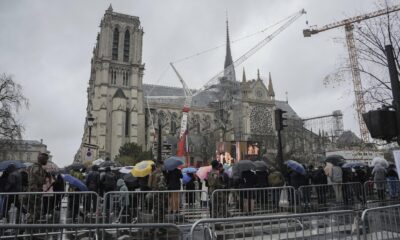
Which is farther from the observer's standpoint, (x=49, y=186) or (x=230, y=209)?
(x=230, y=209)

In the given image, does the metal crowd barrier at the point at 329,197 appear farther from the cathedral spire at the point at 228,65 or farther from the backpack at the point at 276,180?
the cathedral spire at the point at 228,65

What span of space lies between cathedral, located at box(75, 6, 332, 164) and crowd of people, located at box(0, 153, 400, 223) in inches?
1493

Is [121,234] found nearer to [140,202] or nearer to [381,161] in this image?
[140,202]

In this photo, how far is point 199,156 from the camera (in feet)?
207

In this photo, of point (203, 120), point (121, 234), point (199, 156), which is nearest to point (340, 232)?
point (121, 234)

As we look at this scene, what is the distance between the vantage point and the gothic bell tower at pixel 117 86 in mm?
57906

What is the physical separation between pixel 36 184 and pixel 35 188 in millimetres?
92

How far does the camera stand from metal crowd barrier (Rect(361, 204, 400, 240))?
5045mm


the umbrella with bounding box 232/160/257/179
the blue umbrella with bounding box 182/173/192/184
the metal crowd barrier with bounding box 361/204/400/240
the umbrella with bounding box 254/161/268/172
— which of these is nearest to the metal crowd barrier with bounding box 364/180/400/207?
the umbrella with bounding box 254/161/268/172

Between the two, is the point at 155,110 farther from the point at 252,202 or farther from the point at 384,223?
the point at 384,223

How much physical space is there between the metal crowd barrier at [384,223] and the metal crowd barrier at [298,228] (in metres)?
0.36

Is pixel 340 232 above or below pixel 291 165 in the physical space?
below

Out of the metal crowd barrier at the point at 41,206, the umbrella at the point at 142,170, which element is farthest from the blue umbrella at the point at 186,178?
the metal crowd barrier at the point at 41,206

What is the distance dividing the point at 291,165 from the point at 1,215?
783cm
